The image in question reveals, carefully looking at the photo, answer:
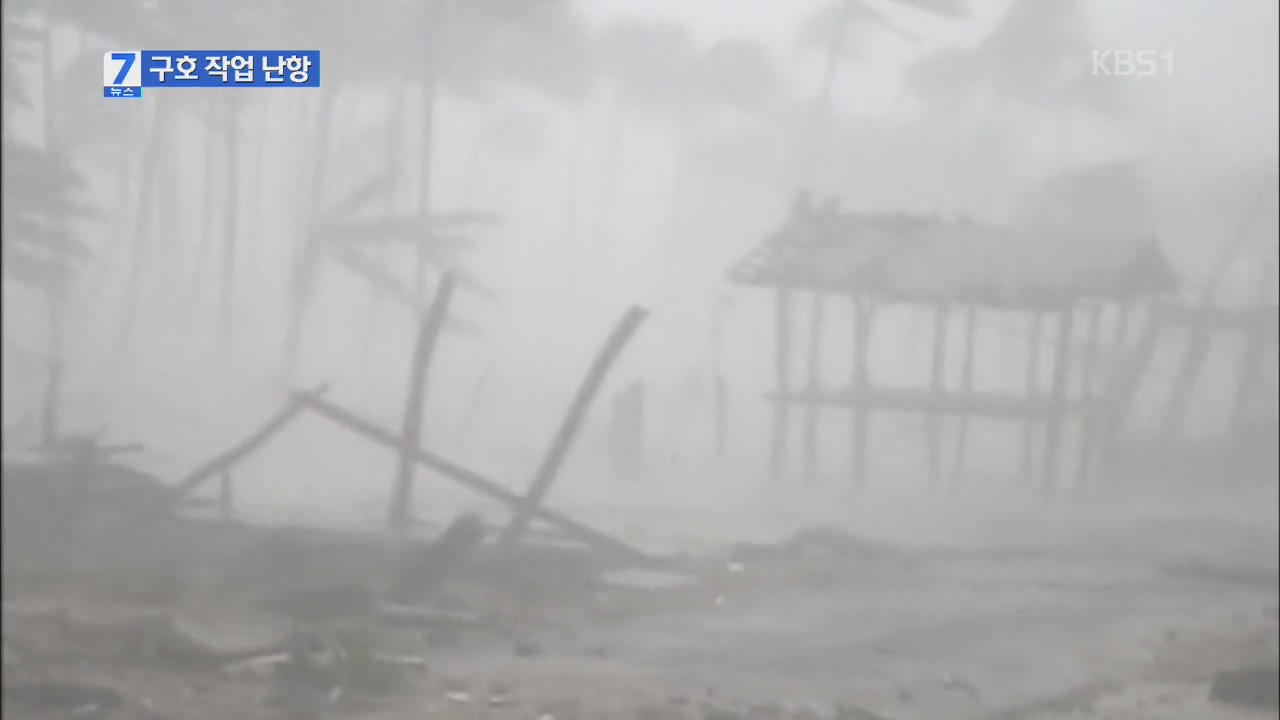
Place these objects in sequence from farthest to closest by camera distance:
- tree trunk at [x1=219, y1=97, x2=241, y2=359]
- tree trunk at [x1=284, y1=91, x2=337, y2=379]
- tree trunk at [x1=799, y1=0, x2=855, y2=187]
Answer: tree trunk at [x1=799, y1=0, x2=855, y2=187]
tree trunk at [x1=284, y1=91, x2=337, y2=379]
tree trunk at [x1=219, y1=97, x2=241, y2=359]

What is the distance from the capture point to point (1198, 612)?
1466 centimetres

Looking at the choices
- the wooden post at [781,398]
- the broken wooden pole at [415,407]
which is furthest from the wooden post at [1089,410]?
the broken wooden pole at [415,407]

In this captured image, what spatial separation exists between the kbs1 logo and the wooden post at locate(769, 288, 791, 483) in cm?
585

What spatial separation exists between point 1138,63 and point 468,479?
25.7ft

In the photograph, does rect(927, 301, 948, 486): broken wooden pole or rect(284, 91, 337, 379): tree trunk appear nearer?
rect(284, 91, 337, 379): tree trunk

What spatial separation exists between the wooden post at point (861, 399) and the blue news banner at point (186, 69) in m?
14.9

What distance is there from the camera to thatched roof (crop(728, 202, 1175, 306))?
22766 millimetres

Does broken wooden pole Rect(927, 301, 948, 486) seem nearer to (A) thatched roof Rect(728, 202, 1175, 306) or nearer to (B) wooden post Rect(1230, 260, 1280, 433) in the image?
(A) thatched roof Rect(728, 202, 1175, 306)

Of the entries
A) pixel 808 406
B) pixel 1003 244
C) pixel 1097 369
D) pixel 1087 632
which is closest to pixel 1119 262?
pixel 1003 244

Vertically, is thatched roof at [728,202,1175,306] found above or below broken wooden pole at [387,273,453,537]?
above

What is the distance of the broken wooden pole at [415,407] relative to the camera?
1287 centimetres

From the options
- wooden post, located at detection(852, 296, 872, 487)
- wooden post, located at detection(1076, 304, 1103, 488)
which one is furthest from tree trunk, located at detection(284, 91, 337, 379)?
wooden post, located at detection(1076, 304, 1103, 488)

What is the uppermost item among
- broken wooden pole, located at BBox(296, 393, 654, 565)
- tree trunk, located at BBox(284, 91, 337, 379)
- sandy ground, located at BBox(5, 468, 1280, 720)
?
tree trunk, located at BBox(284, 91, 337, 379)

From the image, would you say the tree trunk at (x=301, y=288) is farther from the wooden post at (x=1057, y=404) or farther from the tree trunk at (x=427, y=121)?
the wooden post at (x=1057, y=404)
